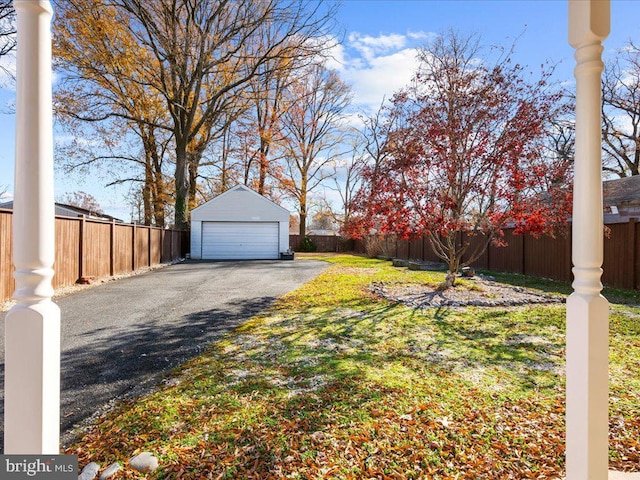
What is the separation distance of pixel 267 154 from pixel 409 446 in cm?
2445

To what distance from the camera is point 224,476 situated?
1.84m

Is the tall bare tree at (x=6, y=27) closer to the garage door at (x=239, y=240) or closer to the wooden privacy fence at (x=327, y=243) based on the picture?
the garage door at (x=239, y=240)

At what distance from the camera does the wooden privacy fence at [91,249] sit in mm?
6066

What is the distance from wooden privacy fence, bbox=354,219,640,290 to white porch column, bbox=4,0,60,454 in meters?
9.59

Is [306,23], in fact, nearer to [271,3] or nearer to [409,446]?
[271,3]

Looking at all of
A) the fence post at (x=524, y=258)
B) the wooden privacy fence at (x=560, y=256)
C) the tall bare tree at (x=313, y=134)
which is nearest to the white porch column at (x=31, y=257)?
the wooden privacy fence at (x=560, y=256)

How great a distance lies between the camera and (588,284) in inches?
55.9

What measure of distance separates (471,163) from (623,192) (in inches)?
393

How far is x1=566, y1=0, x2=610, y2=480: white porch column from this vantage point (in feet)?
4.59

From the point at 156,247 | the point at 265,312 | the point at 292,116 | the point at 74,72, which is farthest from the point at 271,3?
the point at 292,116

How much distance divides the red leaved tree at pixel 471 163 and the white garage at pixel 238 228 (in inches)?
471

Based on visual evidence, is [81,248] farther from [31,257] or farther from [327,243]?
[327,243]

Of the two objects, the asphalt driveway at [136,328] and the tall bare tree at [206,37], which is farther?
the tall bare tree at [206,37]

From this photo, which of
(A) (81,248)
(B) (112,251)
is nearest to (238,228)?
(B) (112,251)
